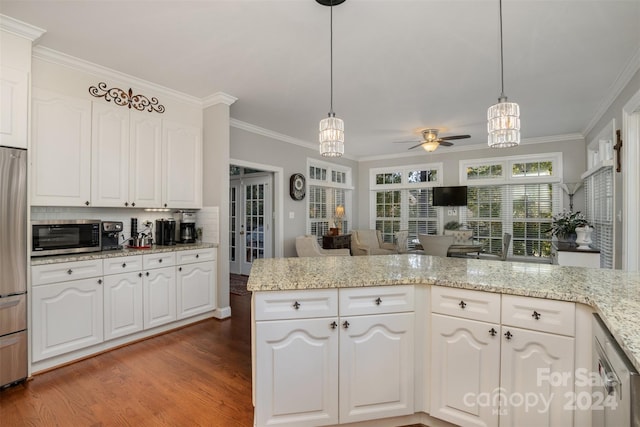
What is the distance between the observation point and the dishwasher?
3.12ft

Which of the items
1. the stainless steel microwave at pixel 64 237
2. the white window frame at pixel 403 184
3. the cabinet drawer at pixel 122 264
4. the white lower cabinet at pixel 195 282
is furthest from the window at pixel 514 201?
the stainless steel microwave at pixel 64 237

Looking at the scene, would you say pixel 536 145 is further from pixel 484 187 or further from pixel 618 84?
pixel 618 84

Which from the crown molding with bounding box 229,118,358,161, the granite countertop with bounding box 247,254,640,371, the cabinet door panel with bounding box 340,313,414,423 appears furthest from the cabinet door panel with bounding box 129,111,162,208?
the cabinet door panel with bounding box 340,313,414,423

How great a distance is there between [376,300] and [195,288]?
2473mm

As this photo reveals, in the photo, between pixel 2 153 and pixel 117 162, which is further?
pixel 117 162

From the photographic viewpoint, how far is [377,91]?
11.4 feet

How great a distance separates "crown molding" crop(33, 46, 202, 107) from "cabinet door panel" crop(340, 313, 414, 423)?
3.14m

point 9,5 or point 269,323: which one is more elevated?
point 9,5

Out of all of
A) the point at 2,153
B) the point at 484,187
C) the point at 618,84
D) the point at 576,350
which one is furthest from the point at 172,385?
the point at 484,187

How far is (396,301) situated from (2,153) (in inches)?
111

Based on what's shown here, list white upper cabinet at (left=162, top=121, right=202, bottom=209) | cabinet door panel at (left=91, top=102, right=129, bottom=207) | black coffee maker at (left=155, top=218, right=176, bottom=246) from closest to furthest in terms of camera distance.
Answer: cabinet door panel at (left=91, top=102, right=129, bottom=207) < white upper cabinet at (left=162, top=121, right=202, bottom=209) < black coffee maker at (left=155, top=218, right=176, bottom=246)

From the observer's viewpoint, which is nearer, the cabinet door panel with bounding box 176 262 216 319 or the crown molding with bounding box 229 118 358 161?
the cabinet door panel with bounding box 176 262 216 319

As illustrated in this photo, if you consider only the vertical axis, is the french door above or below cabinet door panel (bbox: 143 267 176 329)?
above

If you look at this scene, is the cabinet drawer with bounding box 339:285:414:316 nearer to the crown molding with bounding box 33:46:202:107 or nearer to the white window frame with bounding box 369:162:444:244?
the crown molding with bounding box 33:46:202:107
